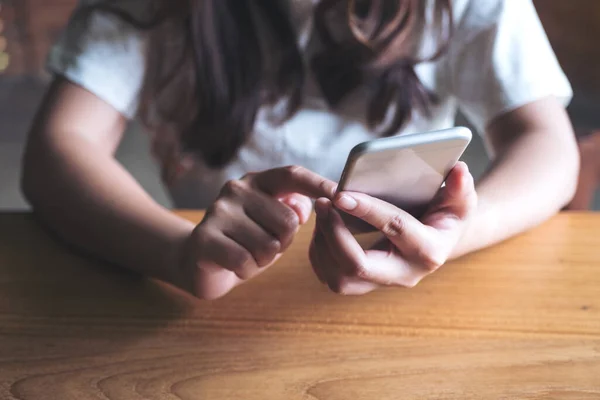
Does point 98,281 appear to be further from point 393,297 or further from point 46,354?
point 393,297

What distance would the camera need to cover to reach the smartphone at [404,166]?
12.4 inches

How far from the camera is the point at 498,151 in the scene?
1.86 ft

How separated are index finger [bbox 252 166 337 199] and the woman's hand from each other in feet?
0.04

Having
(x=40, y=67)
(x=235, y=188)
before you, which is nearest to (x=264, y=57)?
(x=235, y=188)

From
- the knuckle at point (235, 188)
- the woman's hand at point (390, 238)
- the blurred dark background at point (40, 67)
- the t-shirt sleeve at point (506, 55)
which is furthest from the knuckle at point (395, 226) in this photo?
the blurred dark background at point (40, 67)

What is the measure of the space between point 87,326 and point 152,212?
11 cm

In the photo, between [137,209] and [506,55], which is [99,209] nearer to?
[137,209]

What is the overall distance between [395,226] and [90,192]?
0.88 ft

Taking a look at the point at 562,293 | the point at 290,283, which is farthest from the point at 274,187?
the point at 562,293

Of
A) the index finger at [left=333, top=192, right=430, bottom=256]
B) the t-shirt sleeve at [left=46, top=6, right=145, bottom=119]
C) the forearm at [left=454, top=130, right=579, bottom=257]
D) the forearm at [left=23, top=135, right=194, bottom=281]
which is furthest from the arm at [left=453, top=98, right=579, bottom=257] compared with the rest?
the t-shirt sleeve at [left=46, top=6, right=145, bottom=119]

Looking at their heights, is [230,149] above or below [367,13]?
below

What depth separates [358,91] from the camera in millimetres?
647

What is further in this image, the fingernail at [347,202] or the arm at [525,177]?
the arm at [525,177]

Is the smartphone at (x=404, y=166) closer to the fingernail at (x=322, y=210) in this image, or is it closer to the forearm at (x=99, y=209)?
the fingernail at (x=322, y=210)
